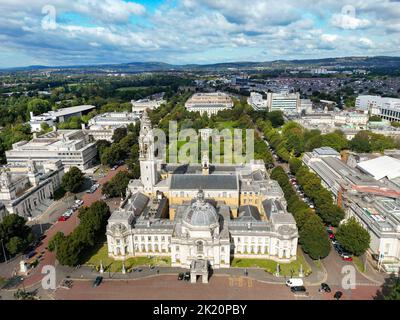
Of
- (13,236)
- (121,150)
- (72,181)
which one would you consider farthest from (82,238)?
(121,150)

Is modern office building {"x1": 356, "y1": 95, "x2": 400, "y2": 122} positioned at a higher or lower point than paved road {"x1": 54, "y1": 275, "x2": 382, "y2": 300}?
higher

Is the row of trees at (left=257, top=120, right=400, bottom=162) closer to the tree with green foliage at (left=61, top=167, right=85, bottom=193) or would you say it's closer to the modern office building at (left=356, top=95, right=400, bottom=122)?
the modern office building at (left=356, top=95, right=400, bottom=122)

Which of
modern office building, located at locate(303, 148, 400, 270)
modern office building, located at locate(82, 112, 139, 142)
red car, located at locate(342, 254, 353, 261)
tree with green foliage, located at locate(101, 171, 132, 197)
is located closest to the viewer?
modern office building, located at locate(303, 148, 400, 270)

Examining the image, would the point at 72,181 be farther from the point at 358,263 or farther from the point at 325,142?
the point at 325,142

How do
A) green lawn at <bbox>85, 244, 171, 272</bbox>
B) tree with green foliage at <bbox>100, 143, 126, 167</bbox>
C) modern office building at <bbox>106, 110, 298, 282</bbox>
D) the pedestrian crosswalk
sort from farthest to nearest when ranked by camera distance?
1. tree with green foliage at <bbox>100, 143, 126, 167</bbox>
2. green lawn at <bbox>85, 244, 171, 272</bbox>
3. modern office building at <bbox>106, 110, 298, 282</bbox>
4. the pedestrian crosswalk

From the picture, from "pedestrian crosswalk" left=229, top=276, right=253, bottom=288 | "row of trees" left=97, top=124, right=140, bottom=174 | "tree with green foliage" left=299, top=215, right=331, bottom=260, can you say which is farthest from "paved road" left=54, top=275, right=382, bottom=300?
"row of trees" left=97, top=124, right=140, bottom=174
